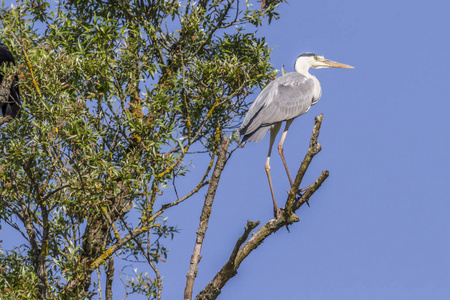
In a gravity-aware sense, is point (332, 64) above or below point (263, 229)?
above

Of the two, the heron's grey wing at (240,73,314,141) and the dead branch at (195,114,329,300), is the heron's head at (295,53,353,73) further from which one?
the dead branch at (195,114,329,300)

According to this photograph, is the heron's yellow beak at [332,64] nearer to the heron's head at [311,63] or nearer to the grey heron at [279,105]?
the heron's head at [311,63]

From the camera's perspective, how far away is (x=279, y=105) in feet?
27.7

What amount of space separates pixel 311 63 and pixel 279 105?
5.32ft

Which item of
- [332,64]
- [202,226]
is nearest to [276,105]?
[332,64]

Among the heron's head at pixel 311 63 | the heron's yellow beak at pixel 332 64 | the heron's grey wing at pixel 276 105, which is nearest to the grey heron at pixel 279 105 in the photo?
the heron's grey wing at pixel 276 105

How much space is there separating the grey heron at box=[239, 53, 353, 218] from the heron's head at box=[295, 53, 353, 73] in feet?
1.25

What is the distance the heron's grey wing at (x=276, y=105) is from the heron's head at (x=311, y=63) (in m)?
0.78

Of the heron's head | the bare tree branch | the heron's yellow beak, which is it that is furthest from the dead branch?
the heron's yellow beak

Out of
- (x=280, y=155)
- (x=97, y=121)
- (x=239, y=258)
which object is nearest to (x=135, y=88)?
(x=97, y=121)

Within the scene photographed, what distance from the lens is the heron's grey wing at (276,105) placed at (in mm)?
8273

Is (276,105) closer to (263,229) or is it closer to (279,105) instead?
(279,105)

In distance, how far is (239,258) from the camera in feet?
20.0

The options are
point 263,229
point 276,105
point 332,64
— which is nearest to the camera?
point 263,229
